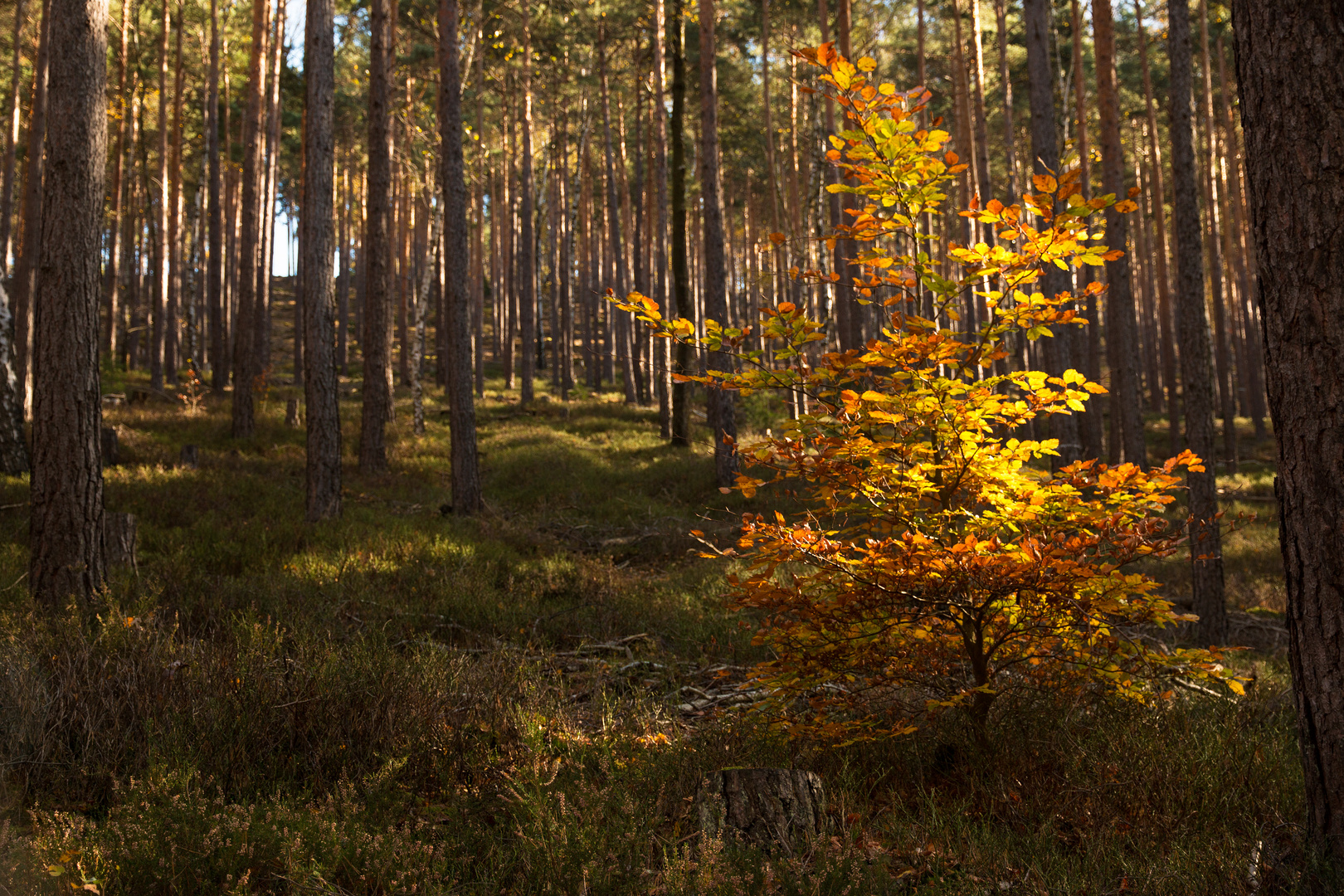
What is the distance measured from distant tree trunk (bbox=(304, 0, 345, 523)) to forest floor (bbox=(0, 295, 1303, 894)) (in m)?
2.85

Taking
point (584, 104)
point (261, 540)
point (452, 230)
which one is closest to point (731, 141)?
point (584, 104)

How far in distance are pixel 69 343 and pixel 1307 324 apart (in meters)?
6.29

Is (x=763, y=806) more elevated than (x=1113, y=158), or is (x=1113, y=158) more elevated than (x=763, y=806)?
(x=1113, y=158)

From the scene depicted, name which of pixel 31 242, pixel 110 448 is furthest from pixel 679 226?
pixel 31 242

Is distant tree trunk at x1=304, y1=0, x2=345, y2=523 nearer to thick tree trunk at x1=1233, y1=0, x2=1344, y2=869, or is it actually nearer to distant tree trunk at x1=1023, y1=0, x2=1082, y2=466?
distant tree trunk at x1=1023, y1=0, x2=1082, y2=466

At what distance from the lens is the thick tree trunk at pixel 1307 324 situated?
2217mm

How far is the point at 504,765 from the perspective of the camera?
3.39 metres

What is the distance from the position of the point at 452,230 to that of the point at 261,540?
4802 millimetres

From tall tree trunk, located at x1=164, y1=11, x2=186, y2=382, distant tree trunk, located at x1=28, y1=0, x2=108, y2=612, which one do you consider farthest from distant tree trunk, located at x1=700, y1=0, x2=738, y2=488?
tall tree trunk, located at x1=164, y1=11, x2=186, y2=382

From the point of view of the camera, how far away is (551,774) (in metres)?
3.16

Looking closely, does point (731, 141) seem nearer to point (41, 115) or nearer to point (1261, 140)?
point (41, 115)

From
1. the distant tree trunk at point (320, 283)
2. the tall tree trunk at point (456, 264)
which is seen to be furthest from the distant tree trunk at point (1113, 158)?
the distant tree trunk at point (320, 283)

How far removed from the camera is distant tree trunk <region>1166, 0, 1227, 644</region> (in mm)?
6660

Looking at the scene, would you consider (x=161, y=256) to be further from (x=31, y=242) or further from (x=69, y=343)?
(x=69, y=343)
